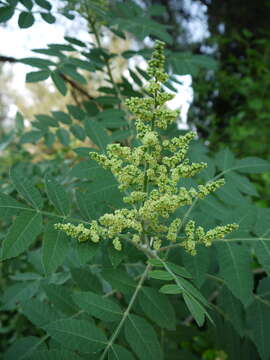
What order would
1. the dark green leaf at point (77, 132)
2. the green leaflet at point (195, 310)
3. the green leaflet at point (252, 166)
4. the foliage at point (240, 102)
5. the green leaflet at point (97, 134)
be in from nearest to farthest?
the green leaflet at point (195, 310), the green leaflet at point (97, 134), the green leaflet at point (252, 166), the dark green leaf at point (77, 132), the foliage at point (240, 102)

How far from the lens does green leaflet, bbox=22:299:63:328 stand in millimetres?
Result: 1518

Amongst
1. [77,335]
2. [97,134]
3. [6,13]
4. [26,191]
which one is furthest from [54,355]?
[6,13]

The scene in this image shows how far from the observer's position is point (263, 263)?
4.77ft

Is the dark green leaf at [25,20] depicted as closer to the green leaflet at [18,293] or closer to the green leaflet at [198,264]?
the green leaflet at [18,293]

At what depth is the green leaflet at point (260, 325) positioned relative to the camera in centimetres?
150

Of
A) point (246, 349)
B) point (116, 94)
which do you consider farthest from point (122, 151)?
point (116, 94)

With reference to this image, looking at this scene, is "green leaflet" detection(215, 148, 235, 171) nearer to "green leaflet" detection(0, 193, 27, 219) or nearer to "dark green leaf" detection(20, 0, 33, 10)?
"green leaflet" detection(0, 193, 27, 219)

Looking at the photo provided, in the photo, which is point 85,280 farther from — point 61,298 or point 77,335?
point 77,335

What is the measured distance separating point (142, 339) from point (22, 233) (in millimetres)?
585

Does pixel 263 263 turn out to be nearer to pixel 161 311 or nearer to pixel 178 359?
pixel 161 311

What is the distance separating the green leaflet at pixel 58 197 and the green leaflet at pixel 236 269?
0.67 meters

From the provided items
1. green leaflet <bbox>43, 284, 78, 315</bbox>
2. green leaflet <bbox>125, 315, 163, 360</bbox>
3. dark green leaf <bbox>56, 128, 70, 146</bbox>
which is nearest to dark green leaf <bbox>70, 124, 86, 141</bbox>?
dark green leaf <bbox>56, 128, 70, 146</bbox>

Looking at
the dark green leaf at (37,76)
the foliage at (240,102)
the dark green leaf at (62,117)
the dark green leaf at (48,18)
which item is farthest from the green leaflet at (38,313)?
the foliage at (240,102)

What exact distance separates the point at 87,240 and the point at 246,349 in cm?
107
